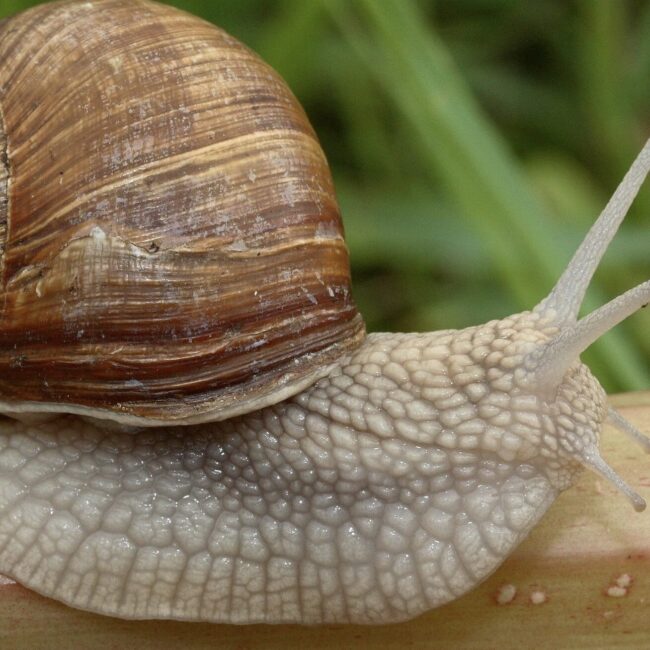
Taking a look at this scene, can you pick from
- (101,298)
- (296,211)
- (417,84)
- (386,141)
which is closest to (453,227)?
(386,141)

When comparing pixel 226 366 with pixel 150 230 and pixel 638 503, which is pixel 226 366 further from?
pixel 638 503

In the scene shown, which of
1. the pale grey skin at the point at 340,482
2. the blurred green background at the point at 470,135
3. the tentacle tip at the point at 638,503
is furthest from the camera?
the blurred green background at the point at 470,135

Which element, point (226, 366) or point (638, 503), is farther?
point (226, 366)

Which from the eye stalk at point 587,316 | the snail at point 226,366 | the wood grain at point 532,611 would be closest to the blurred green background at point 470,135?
the eye stalk at point 587,316

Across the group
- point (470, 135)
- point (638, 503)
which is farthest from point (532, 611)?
point (470, 135)

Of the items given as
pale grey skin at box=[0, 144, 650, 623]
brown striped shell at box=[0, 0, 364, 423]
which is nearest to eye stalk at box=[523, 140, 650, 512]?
pale grey skin at box=[0, 144, 650, 623]

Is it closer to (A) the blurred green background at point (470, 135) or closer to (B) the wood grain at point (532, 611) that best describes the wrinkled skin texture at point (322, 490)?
(B) the wood grain at point (532, 611)

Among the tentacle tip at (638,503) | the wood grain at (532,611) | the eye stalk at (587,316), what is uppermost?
the eye stalk at (587,316)
